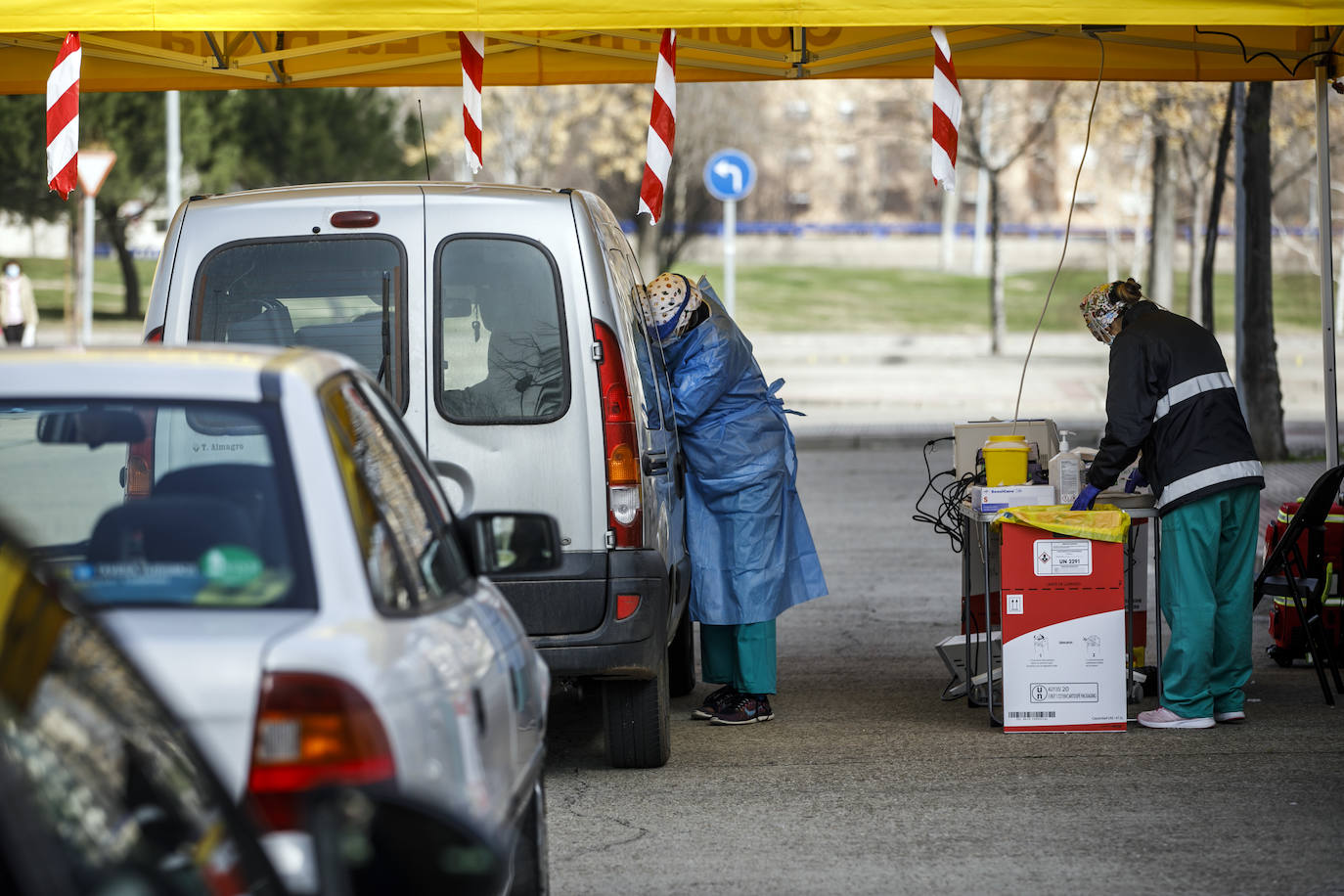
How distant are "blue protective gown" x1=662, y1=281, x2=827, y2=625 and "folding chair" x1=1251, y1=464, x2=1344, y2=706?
2021 millimetres

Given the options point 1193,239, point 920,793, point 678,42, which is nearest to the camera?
point 920,793

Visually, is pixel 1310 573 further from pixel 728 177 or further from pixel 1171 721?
pixel 728 177

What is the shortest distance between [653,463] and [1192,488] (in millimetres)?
2260

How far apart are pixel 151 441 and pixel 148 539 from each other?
2.35m

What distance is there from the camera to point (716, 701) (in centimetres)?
718

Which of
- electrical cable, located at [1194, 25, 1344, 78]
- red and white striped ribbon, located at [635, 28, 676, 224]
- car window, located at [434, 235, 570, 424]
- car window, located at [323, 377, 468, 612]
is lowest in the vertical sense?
car window, located at [323, 377, 468, 612]

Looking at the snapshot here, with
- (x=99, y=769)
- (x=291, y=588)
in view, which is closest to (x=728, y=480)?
(x=291, y=588)

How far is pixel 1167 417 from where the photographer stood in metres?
6.87

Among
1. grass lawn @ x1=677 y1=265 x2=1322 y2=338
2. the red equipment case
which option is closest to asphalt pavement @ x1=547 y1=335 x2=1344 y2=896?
the red equipment case

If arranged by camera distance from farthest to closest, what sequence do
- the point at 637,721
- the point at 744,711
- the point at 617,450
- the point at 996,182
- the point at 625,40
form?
the point at 996,182, the point at 625,40, the point at 744,711, the point at 637,721, the point at 617,450

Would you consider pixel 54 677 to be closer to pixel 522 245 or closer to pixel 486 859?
pixel 486 859

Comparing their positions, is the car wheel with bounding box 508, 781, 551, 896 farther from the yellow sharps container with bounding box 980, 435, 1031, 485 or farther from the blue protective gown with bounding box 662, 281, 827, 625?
the yellow sharps container with bounding box 980, 435, 1031, 485

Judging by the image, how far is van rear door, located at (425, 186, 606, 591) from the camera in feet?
18.8

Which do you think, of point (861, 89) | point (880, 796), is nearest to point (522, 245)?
point (880, 796)
